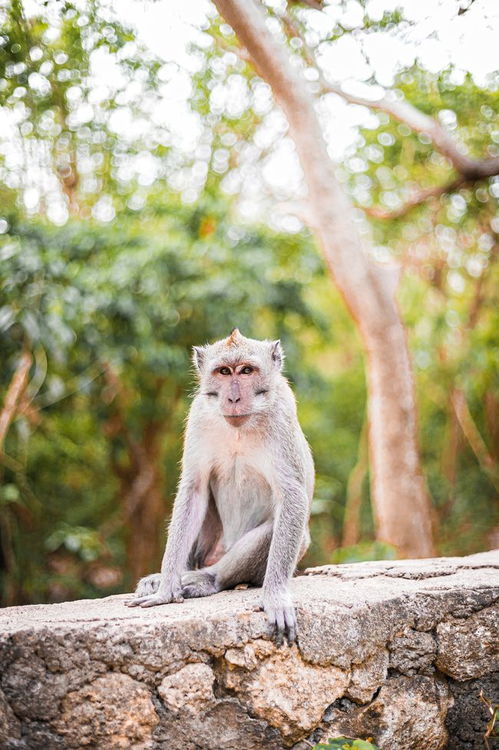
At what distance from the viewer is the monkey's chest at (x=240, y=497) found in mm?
4047

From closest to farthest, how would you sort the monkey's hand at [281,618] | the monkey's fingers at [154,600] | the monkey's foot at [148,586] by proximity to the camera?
1. the monkey's hand at [281,618]
2. the monkey's fingers at [154,600]
3. the monkey's foot at [148,586]

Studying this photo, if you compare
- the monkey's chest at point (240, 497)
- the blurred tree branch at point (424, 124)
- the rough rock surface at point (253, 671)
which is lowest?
the rough rock surface at point (253, 671)

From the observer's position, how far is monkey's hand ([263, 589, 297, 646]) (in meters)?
3.23

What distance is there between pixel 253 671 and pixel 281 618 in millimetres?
238

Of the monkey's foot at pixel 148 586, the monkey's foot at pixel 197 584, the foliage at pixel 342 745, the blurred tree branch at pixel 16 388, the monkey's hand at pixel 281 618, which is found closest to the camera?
the foliage at pixel 342 745

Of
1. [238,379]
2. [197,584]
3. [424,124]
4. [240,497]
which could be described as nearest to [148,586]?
[197,584]

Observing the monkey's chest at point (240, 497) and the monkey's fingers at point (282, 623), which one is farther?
the monkey's chest at point (240, 497)

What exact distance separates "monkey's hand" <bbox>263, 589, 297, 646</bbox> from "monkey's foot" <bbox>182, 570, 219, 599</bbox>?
616mm

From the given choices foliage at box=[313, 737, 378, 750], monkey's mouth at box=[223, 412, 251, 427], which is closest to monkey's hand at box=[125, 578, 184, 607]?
monkey's mouth at box=[223, 412, 251, 427]

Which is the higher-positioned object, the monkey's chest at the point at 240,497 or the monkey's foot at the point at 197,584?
the monkey's chest at the point at 240,497

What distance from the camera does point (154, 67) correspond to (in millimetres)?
6133

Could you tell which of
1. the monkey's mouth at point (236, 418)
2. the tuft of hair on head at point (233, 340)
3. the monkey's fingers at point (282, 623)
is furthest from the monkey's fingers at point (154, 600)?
the tuft of hair on head at point (233, 340)

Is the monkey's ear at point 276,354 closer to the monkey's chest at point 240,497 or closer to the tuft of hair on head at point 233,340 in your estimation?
the tuft of hair on head at point 233,340

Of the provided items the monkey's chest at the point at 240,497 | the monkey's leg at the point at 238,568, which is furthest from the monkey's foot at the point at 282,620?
the monkey's chest at the point at 240,497
